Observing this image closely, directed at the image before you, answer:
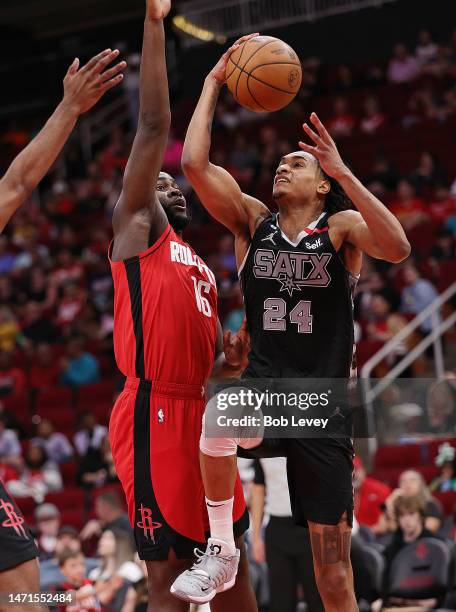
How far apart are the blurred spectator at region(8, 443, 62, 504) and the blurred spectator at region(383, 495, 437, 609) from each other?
18.2ft

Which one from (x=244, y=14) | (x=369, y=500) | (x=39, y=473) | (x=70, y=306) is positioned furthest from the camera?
(x=244, y=14)

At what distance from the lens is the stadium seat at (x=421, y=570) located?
25.1ft

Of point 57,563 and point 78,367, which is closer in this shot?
point 57,563

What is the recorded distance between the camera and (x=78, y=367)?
49.1 feet

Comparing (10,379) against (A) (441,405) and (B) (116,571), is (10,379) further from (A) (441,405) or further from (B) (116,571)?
(A) (441,405)

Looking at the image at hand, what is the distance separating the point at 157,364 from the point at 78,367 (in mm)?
10200

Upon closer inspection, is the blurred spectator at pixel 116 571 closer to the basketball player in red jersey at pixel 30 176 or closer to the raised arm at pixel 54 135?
the basketball player in red jersey at pixel 30 176

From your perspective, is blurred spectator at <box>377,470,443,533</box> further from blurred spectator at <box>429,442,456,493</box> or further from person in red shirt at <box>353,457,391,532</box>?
blurred spectator at <box>429,442,456,493</box>

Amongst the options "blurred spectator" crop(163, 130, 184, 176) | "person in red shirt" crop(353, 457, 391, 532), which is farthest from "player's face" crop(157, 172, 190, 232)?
"blurred spectator" crop(163, 130, 184, 176)

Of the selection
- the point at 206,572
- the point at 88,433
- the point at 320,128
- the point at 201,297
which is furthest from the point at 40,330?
the point at 320,128

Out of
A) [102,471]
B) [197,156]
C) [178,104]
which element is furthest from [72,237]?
[197,156]

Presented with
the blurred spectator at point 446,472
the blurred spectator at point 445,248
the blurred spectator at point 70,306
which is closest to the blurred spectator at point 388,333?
the blurred spectator at point 445,248

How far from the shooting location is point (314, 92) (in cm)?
1905

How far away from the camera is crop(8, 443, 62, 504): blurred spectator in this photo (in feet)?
41.4
